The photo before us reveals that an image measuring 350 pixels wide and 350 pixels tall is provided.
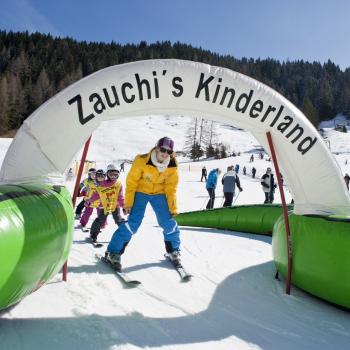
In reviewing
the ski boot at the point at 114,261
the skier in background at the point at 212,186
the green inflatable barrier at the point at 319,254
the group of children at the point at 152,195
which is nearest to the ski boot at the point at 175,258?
the group of children at the point at 152,195

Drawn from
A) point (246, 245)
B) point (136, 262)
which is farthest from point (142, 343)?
point (246, 245)

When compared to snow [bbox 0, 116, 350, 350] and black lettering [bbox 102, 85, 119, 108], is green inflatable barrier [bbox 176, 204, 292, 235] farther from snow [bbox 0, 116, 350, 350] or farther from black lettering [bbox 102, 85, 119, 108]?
black lettering [bbox 102, 85, 119, 108]

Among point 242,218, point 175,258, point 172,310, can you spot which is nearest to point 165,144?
point 175,258

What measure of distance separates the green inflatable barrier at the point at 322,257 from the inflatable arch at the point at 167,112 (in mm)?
280

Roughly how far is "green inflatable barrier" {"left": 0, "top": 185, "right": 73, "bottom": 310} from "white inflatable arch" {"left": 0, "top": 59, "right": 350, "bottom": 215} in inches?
20.6

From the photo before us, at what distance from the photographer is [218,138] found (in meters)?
69.2

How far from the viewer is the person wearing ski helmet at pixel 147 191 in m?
4.52

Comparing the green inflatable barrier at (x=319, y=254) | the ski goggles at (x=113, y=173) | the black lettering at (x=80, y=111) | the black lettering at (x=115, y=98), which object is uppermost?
the black lettering at (x=115, y=98)

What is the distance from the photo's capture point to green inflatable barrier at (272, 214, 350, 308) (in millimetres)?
3533

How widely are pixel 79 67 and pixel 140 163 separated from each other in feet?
317

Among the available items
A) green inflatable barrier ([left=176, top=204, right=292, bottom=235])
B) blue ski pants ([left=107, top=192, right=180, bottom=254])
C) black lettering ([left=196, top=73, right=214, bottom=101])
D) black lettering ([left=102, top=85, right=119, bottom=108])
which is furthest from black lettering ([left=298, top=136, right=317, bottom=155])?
green inflatable barrier ([left=176, top=204, right=292, bottom=235])

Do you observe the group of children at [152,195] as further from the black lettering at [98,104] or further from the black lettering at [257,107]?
the black lettering at [257,107]

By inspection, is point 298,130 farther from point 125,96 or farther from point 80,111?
point 80,111

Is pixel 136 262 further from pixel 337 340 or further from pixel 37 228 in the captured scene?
pixel 337 340
